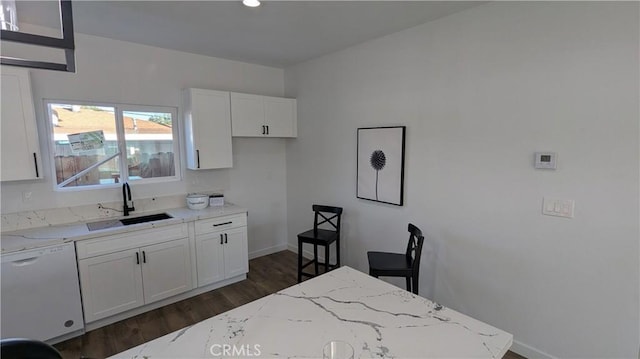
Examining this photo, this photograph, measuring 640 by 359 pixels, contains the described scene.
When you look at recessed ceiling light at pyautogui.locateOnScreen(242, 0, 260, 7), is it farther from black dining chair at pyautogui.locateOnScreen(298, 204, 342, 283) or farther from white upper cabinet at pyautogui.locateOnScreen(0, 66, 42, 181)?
black dining chair at pyautogui.locateOnScreen(298, 204, 342, 283)

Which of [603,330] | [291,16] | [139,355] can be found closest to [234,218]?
[291,16]

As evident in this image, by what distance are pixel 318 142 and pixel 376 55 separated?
1.27m

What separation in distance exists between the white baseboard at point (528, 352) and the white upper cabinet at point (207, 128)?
3248 mm

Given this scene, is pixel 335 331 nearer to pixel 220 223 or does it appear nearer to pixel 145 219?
pixel 220 223

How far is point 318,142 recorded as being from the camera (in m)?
3.91

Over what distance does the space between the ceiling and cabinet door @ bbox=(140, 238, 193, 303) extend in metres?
1.99

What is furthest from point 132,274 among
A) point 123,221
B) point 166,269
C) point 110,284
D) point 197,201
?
point 197,201

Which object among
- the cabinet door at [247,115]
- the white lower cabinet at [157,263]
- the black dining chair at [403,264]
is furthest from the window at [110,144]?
the black dining chair at [403,264]

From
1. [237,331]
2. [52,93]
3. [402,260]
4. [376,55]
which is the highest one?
[376,55]

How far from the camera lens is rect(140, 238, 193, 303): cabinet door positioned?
2889 mm

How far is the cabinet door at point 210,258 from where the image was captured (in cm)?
324

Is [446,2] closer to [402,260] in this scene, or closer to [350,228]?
[402,260]

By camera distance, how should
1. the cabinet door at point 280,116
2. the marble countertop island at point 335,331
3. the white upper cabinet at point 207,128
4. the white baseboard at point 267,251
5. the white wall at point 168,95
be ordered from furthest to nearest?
1. the white baseboard at point 267,251
2. the cabinet door at point 280,116
3. the white upper cabinet at point 207,128
4. the white wall at point 168,95
5. the marble countertop island at point 335,331

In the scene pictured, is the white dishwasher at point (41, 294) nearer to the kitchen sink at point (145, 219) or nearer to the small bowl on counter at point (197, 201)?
the kitchen sink at point (145, 219)
